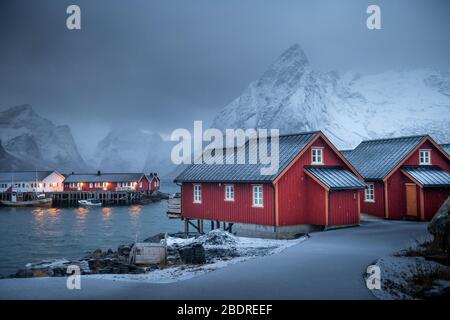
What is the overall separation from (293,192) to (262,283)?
1501 cm

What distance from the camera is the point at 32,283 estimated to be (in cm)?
1336

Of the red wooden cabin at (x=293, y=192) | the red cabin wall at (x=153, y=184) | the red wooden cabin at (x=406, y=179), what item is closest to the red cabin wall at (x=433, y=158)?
the red wooden cabin at (x=406, y=179)

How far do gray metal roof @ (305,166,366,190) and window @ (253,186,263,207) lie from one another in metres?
3.58

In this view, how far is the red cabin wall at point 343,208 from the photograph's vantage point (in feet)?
86.0

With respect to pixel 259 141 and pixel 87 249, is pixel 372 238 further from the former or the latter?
pixel 87 249

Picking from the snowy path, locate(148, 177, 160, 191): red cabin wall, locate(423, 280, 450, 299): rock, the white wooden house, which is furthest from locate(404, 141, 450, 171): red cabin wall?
the white wooden house

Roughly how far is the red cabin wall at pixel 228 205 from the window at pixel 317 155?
4.24 m

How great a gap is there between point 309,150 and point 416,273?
16138mm

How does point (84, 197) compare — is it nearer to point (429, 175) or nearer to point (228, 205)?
point (228, 205)

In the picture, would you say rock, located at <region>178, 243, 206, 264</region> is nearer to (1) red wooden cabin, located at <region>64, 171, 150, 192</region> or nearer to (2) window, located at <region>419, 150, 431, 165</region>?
(2) window, located at <region>419, 150, 431, 165</region>

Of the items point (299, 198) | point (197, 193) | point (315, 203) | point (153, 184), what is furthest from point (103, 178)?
point (315, 203)

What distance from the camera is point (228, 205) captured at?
96.8 feet

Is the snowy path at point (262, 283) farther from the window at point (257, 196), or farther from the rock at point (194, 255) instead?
the window at point (257, 196)

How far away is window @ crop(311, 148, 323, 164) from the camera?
28.3 meters
